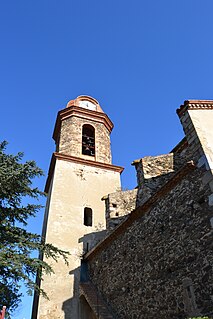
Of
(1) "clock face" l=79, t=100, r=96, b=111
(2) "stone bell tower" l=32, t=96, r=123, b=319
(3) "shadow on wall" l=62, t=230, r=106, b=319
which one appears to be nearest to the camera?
(3) "shadow on wall" l=62, t=230, r=106, b=319

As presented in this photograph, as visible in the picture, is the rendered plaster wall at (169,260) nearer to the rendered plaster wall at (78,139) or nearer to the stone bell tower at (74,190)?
the stone bell tower at (74,190)

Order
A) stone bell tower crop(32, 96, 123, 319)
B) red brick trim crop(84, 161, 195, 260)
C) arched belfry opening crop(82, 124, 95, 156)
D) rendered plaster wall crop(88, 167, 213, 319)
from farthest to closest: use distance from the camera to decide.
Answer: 1. arched belfry opening crop(82, 124, 95, 156)
2. stone bell tower crop(32, 96, 123, 319)
3. red brick trim crop(84, 161, 195, 260)
4. rendered plaster wall crop(88, 167, 213, 319)

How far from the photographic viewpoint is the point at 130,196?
11000mm

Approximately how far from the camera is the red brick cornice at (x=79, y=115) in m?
15.5

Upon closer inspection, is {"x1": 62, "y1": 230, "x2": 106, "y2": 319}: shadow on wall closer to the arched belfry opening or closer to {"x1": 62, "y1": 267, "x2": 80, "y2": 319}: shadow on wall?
{"x1": 62, "y1": 267, "x2": 80, "y2": 319}: shadow on wall

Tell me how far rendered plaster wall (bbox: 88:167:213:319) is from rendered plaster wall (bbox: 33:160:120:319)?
193 cm

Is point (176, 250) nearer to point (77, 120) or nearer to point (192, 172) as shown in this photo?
point (192, 172)

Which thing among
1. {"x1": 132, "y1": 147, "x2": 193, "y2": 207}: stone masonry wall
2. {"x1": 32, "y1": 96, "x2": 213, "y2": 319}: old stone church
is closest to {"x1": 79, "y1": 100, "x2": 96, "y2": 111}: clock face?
{"x1": 32, "y1": 96, "x2": 213, "y2": 319}: old stone church

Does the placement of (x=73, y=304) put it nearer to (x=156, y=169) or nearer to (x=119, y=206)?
(x=119, y=206)

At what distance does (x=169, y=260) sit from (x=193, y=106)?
3848 mm

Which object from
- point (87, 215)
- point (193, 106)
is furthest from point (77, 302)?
point (193, 106)

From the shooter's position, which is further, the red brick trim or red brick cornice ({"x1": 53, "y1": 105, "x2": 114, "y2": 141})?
red brick cornice ({"x1": 53, "y1": 105, "x2": 114, "y2": 141})

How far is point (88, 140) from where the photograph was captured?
15.1 meters

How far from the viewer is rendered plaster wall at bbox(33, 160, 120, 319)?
9.14 metres
